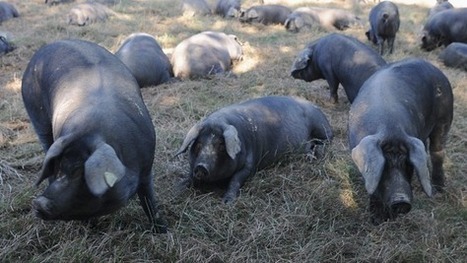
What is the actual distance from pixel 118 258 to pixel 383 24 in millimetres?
8395

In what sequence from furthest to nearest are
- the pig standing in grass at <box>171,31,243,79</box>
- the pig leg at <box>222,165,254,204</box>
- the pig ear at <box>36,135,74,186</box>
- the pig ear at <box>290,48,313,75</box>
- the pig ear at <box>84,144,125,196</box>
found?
the pig standing in grass at <box>171,31,243,79</box>, the pig ear at <box>290,48,313,75</box>, the pig leg at <box>222,165,254,204</box>, the pig ear at <box>36,135,74,186</box>, the pig ear at <box>84,144,125,196</box>

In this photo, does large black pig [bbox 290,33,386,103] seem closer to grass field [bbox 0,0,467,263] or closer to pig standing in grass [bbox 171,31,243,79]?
grass field [bbox 0,0,467,263]

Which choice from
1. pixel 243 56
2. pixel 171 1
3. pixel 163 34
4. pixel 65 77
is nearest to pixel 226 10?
pixel 171 1

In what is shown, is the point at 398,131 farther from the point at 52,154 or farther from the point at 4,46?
the point at 4,46

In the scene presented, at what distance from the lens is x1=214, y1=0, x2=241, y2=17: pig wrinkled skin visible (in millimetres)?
15609

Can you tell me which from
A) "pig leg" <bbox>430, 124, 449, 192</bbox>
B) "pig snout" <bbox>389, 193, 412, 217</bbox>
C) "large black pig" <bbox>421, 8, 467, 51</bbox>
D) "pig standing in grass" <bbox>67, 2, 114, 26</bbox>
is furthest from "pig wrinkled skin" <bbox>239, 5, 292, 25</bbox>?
"pig snout" <bbox>389, 193, 412, 217</bbox>

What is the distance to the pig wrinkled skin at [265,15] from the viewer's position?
1505 cm

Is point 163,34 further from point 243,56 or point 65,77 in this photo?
point 65,77

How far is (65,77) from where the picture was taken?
13.1ft

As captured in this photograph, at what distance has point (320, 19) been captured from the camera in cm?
1469

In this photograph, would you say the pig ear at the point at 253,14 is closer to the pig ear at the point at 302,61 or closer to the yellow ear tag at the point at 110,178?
the pig ear at the point at 302,61

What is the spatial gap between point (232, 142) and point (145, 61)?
14.6ft

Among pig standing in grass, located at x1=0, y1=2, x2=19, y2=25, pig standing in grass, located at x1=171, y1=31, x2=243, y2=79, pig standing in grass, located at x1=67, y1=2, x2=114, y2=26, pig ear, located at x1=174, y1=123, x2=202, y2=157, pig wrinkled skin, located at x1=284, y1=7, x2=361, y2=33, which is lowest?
pig standing in grass, located at x1=0, y1=2, x2=19, y2=25

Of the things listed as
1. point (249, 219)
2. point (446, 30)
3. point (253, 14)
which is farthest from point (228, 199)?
point (253, 14)
